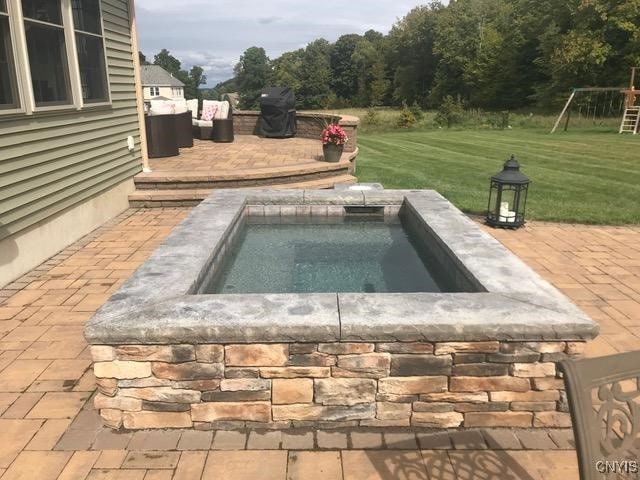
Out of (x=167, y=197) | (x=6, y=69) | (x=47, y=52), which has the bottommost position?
(x=167, y=197)

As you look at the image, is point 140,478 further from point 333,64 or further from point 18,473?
point 333,64

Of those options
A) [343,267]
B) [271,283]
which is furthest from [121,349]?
[343,267]

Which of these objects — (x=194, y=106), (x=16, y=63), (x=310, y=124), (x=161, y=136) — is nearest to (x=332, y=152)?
(x=161, y=136)

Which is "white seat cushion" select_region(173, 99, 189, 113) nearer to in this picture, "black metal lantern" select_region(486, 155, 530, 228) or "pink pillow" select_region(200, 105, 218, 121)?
"pink pillow" select_region(200, 105, 218, 121)

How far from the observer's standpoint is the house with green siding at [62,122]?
4.68m

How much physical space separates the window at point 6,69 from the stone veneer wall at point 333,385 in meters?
3.53

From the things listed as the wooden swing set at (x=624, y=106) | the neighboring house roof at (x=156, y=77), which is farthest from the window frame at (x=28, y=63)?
the neighboring house roof at (x=156, y=77)

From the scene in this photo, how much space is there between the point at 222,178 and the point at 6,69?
3.42 m

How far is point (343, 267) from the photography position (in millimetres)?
4379

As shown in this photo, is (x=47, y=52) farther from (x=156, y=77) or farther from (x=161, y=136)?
(x=156, y=77)

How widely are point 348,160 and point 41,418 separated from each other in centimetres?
754

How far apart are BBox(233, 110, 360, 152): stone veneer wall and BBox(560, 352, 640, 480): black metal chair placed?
9331 mm

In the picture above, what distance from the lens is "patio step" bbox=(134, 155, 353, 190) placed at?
25.1 ft

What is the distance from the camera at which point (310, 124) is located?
13469 millimetres
